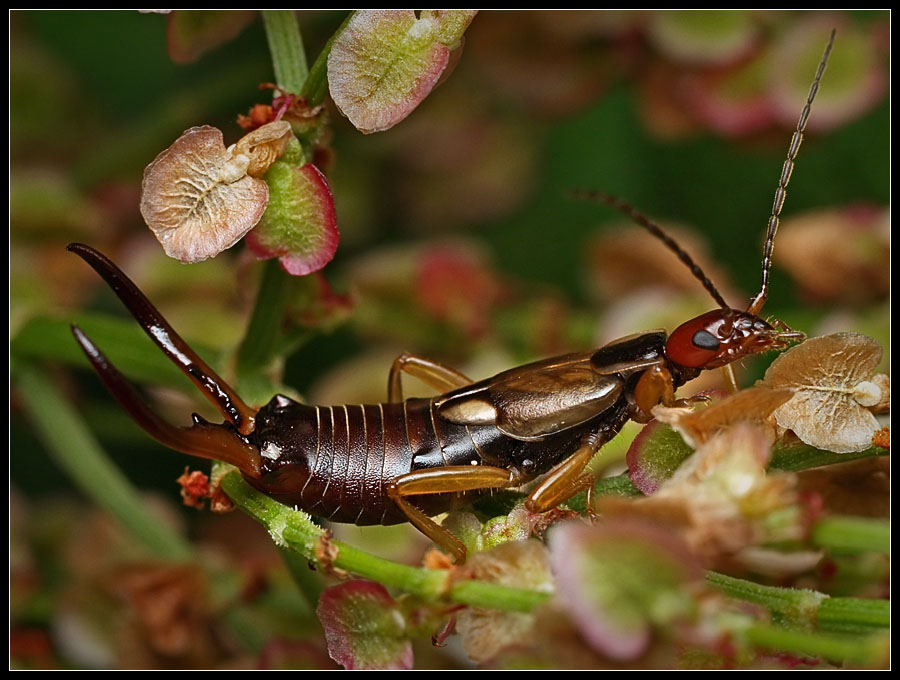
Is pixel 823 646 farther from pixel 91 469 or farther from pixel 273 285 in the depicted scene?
pixel 91 469

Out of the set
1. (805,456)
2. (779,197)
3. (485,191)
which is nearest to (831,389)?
(805,456)

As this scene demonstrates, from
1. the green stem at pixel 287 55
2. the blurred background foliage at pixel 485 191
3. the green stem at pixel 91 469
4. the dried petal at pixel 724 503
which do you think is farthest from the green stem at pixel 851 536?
the green stem at pixel 91 469

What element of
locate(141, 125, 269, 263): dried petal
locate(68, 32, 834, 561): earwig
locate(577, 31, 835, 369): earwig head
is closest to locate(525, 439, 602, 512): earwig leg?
locate(68, 32, 834, 561): earwig

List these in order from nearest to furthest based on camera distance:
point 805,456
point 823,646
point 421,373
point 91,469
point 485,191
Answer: point 823,646 < point 805,456 < point 421,373 < point 91,469 < point 485,191

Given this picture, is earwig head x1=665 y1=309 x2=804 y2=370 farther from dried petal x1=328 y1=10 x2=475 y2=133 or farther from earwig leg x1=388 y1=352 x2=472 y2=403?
dried petal x1=328 y1=10 x2=475 y2=133

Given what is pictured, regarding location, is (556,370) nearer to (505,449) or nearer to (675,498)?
(505,449)
